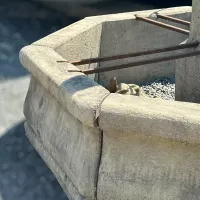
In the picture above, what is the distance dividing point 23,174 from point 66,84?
0.79m

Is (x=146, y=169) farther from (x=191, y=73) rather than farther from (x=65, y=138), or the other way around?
(x=191, y=73)

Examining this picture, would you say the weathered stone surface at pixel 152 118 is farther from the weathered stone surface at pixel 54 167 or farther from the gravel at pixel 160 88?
the gravel at pixel 160 88

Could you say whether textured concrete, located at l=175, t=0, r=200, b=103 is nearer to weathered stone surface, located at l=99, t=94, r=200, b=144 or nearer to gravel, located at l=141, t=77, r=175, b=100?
weathered stone surface, located at l=99, t=94, r=200, b=144

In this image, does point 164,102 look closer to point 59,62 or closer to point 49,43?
point 59,62

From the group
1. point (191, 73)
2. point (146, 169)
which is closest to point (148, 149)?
point (146, 169)

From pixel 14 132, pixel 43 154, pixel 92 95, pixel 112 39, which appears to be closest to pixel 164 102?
pixel 92 95

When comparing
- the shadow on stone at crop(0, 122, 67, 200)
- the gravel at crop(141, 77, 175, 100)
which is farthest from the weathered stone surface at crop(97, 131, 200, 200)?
the gravel at crop(141, 77, 175, 100)

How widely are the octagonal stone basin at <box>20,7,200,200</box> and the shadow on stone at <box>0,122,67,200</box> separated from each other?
0.11 meters

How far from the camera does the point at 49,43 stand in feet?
10.3

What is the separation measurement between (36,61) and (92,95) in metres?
0.59

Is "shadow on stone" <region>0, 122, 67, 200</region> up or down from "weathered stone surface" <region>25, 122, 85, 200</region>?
down

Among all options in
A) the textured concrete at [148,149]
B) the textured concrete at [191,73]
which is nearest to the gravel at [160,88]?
the textured concrete at [191,73]

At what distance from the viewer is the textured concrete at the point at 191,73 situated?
2.94 metres

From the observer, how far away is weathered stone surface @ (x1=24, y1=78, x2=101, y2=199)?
2.42 meters
